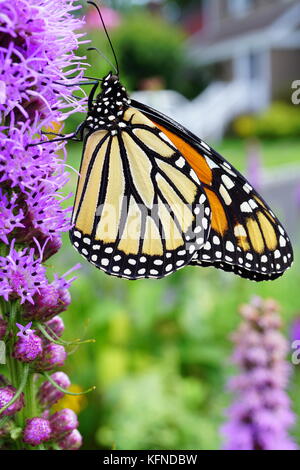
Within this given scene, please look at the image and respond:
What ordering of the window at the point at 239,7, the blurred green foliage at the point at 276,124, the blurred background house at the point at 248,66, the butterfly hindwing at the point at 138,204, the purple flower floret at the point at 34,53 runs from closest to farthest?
1. the purple flower floret at the point at 34,53
2. the butterfly hindwing at the point at 138,204
3. the blurred green foliage at the point at 276,124
4. the blurred background house at the point at 248,66
5. the window at the point at 239,7

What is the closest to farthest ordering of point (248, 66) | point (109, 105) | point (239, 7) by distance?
point (109, 105) < point (248, 66) < point (239, 7)

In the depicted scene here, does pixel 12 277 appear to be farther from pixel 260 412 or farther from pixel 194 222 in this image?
pixel 260 412

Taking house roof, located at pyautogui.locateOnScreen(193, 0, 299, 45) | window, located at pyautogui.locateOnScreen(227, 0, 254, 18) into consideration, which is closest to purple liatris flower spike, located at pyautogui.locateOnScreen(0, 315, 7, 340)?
house roof, located at pyautogui.locateOnScreen(193, 0, 299, 45)

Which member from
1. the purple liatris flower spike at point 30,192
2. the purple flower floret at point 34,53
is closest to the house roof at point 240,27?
the purple flower floret at point 34,53

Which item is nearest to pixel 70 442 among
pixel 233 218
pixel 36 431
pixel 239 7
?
pixel 36 431

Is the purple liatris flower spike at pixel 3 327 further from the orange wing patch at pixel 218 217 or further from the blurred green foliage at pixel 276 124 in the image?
the blurred green foliage at pixel 276 124

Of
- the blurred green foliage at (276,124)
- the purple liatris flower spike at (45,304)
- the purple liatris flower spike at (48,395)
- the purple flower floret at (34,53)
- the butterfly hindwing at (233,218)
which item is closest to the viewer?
the purple flower floret at (34,53)

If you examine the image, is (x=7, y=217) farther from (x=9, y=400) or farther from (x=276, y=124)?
(x=276, y=124)
